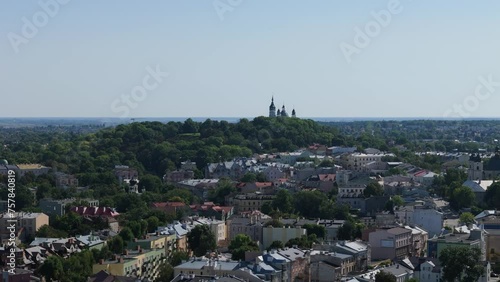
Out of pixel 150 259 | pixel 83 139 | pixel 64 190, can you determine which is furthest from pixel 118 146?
pixel 150 259

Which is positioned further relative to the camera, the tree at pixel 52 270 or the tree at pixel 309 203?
the tree at pixel 309 203

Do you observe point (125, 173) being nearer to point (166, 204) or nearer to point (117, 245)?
point (166, 204)

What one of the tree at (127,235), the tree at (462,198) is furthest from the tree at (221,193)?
the tree at (127,235)

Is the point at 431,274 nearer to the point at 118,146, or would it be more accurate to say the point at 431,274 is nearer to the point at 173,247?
the point at 173,247

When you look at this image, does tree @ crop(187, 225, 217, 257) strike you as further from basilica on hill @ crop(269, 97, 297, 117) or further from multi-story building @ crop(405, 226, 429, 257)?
basilica on hill @ crop(269, 97, 297, 117)

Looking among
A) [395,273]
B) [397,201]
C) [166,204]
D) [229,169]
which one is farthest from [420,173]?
[395,273]

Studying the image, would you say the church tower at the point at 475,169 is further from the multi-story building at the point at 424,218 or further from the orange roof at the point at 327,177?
the multi-story building at the point at 424,218

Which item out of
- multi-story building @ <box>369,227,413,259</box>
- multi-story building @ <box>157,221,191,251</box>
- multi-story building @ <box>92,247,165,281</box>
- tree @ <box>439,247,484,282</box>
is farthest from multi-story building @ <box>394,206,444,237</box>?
multi-story building @ <box>92,247,165,281</box>
